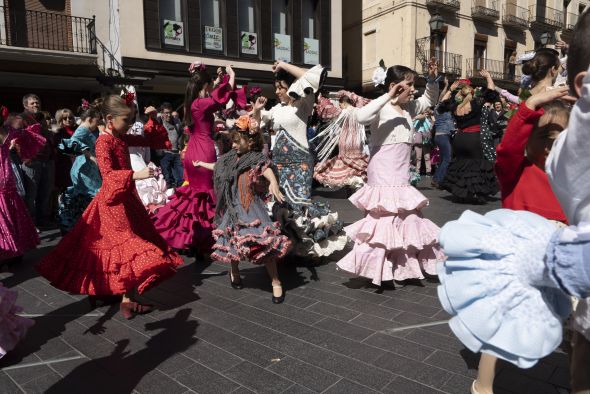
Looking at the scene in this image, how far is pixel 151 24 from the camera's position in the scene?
55.7 feet

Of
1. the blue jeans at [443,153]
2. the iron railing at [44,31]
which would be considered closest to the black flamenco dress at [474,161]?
the blue jeans at [443,153]

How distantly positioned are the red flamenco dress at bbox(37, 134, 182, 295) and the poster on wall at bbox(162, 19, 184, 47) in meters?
14.6

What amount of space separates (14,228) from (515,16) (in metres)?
30.3

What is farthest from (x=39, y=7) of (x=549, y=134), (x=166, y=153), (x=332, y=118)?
(x=549, y=134)

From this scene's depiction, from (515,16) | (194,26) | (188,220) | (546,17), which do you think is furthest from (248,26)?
(546,17)

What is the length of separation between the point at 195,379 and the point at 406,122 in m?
2.88

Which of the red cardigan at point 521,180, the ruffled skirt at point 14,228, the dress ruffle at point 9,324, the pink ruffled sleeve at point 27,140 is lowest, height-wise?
the dress ruffle at point 9,324

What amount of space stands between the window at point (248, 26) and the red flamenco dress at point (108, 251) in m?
16.0

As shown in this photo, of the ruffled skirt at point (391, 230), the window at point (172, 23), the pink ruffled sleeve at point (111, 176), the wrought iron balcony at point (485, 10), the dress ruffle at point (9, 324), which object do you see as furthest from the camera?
the wrought iron balcony at point (485, 10)

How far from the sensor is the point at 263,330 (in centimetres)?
359

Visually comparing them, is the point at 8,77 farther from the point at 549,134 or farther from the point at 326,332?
the point at 549,134

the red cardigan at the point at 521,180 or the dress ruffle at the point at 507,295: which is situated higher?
the red cardigan at the point at 521,180

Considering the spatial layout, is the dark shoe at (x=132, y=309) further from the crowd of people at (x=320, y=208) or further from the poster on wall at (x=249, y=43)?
the poster on wall at (x=249, y=43)

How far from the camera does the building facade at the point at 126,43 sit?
1648cm
